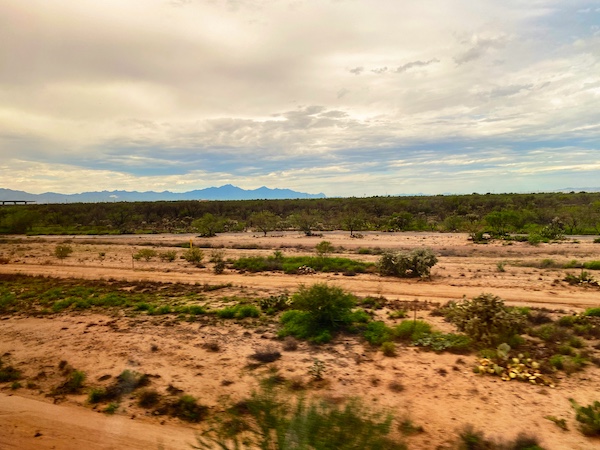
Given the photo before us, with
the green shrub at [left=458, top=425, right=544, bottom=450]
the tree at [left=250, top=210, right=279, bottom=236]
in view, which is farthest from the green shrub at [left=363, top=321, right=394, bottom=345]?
the tree at [left=250, top=210, right=279, bottom=236]

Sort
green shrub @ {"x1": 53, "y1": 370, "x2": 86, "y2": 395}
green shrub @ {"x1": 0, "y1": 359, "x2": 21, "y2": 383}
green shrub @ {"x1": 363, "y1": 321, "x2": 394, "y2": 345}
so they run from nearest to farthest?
green shrub @ {"x1": 53, "y1": 370, "x2": 86, "y2": 395}
green shrub @ {"x1": 0, "y1": 359, "x2": 21, "y2": 383}
green shrub @ {"x1": 363, "y1": 321, "x2": 394, "y2": 345}

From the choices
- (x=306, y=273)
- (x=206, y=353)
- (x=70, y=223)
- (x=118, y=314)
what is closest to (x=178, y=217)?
(x=70, y=223)

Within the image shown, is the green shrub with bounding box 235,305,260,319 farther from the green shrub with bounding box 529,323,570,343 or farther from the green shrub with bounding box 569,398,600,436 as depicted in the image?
the green shrub with bounding box 569,398,600,436

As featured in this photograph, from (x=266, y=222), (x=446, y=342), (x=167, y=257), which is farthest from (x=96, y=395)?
(x=266, y=222)

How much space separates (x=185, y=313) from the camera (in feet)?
49.3

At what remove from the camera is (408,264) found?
21.7 meters

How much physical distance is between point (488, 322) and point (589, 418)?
4128 mm

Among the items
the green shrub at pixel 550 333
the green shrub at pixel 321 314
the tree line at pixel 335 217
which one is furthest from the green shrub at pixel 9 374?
the tree line at pixel 335 217

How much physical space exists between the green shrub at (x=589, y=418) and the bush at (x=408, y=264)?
13.8m

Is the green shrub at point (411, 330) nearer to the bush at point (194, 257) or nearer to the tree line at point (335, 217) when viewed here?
the bush at point (194, 257)

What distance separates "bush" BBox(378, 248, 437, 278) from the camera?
2125 cm

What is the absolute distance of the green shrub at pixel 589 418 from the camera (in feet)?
22.7

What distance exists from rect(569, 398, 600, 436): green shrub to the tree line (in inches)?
1301

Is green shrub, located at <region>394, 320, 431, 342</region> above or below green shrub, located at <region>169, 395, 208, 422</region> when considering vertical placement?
above
